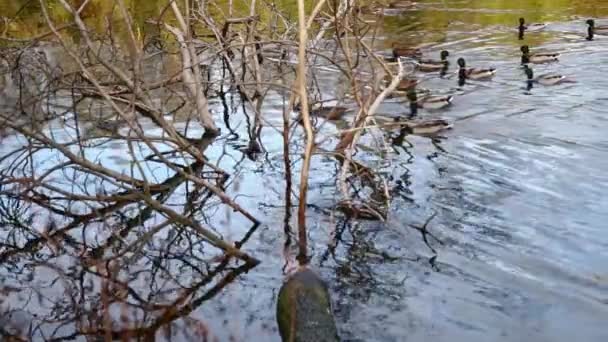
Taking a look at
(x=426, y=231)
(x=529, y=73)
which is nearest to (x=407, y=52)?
(x=529, y=73)

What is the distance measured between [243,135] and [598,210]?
18.8 feet

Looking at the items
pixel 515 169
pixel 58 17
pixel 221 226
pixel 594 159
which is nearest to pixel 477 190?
pixel 515 169

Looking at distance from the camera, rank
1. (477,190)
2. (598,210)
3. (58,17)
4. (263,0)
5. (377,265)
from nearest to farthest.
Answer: (377,265) < (598,210) < (477,190) < (263,0) < (58,17)

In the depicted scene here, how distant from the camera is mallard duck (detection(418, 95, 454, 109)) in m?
13.5

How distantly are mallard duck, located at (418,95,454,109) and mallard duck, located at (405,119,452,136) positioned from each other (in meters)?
1.24

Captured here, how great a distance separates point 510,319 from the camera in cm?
641

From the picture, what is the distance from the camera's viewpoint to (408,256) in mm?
7590

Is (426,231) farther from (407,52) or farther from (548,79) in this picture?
(407,52)

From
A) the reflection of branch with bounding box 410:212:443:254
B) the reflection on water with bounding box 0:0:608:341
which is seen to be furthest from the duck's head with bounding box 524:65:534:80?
the reflection of branch with bounding box 410:212:443:254

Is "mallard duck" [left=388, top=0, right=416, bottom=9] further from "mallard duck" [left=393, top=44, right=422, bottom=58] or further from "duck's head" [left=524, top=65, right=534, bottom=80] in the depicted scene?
"duck's head" [left=524, top=65, right=534, bottom=80]

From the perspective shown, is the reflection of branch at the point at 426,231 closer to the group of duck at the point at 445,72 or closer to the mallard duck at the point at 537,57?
the group of duck at the point at 445,72

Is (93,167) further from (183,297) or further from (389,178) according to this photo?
(389,178)

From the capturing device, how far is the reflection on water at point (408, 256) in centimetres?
648

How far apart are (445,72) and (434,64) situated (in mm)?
470
